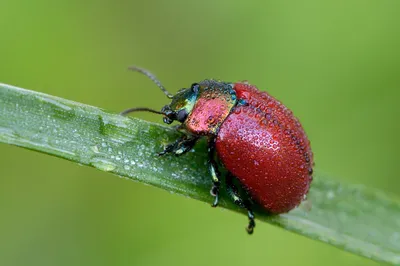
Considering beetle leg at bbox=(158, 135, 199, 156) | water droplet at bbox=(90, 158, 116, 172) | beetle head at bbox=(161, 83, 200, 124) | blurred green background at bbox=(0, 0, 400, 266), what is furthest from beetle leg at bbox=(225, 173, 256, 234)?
blurred green background at bbox=(0, 0, 400, 266)

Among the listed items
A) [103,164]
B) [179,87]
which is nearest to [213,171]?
[103,164]

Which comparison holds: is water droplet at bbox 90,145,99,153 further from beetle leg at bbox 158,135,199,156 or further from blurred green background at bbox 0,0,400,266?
blurred green background at bbox 0,0,400,266

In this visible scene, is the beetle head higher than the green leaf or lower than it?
higher

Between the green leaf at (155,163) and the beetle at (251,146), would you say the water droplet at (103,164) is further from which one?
the beetle at (251,146)

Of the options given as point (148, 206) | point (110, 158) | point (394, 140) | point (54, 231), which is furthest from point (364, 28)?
point (54, 231)

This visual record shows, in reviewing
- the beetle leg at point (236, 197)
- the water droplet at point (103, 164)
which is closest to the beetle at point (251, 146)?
the beetle leg at point (236, 197)
